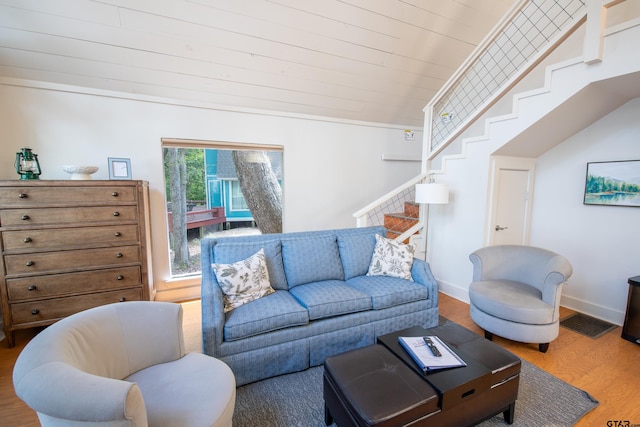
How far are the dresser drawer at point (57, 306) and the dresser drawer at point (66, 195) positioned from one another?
33.5 inches

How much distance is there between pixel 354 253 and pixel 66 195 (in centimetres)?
265

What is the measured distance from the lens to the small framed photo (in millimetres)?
2887

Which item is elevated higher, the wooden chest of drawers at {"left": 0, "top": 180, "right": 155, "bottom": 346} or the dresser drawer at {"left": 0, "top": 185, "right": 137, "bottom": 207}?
the dresser drawer at {"left": 0, "top": 185, "right": 137, "bottom": 207}

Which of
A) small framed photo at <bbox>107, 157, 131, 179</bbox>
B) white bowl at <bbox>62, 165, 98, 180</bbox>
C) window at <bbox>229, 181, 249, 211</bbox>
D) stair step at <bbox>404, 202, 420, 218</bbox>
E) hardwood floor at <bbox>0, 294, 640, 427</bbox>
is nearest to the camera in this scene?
hardwood floor at <bbox>0, 294, 640, 427</bbox>

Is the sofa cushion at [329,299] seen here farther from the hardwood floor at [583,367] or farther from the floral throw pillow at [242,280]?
the hardwood floor at [583,367]

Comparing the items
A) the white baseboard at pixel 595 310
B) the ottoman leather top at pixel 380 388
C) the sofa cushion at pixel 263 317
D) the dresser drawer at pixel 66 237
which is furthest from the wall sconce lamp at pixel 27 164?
the white baseboard at pixel 595 310

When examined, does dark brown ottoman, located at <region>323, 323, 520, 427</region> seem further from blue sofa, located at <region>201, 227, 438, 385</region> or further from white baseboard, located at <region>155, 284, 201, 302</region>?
white baseboard, located at <region>155, 284, 201, 302</region>

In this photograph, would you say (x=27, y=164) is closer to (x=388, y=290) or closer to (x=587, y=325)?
(x=388, y=290)

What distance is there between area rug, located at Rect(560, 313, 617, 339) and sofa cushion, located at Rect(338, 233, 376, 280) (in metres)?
2.14

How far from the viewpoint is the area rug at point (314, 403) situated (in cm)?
170

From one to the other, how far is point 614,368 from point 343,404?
2.33 metres

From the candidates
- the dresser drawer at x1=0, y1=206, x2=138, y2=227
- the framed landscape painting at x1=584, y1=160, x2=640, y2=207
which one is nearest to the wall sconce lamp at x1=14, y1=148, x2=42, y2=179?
the dresser drawer at x1=0, y1=206, x2=138, y2=227

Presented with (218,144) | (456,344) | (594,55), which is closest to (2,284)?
(218,144)

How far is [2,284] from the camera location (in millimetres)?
2303
